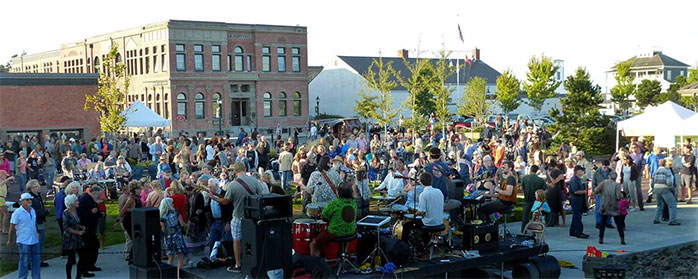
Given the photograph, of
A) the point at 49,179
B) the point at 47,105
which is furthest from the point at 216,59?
the point at 49,179

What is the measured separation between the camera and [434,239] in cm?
1241

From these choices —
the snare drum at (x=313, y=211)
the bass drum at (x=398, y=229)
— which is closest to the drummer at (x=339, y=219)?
the bass drum at (x=398, y=229)

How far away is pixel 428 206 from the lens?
11766mm

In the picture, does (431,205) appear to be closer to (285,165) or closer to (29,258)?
(29,258)

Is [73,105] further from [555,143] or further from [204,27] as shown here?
[555,143]

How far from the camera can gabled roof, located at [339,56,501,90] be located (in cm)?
6988

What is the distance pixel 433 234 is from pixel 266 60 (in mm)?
45050

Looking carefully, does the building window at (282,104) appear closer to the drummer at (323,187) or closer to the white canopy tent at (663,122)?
the white canopy tent at (663,122)

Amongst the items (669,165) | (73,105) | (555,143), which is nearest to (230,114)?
(73,105)

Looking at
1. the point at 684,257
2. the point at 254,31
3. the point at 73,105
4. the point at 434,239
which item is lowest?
the point at 684,257

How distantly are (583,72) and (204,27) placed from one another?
94.5 ft

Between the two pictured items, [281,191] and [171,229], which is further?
[281,191]

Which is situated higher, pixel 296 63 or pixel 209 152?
pixel 296 63

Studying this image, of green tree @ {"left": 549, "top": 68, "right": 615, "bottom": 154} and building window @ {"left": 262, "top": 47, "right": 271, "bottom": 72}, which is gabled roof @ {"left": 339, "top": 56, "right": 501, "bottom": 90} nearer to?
building window @ {"left": 262, "top": 47, "right": 271, "bottom": 72}
